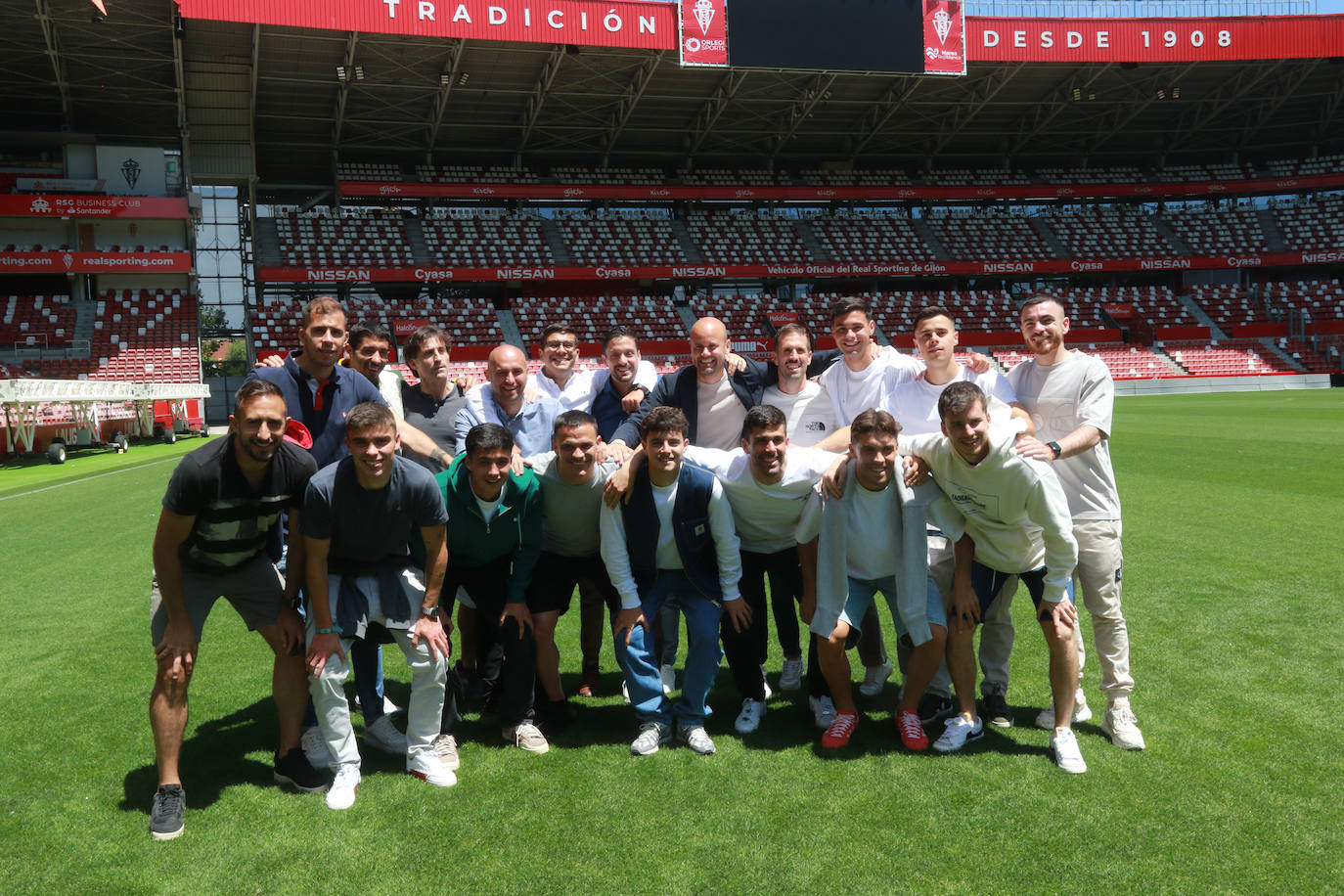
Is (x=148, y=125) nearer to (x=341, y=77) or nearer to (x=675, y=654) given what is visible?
(x=341, y=77)

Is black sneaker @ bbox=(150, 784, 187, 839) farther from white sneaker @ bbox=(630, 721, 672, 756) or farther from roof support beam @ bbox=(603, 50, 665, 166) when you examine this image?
roof support beam @ bbox=(603, 50, 665, 166)

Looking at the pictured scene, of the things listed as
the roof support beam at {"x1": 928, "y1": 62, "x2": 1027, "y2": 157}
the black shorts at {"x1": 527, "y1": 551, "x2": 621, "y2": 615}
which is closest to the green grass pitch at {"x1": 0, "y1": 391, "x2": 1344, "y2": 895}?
the black shorts at {"x1": 527, "y1": 551, "x2": 621, "y2": 615}

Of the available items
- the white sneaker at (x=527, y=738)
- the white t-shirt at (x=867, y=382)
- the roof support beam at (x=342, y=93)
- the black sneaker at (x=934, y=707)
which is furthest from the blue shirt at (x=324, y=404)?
the roof support beam at (x=342, y=93)

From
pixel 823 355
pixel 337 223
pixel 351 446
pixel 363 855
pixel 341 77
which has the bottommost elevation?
pixel 363 855

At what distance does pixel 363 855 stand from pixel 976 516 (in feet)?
10.4

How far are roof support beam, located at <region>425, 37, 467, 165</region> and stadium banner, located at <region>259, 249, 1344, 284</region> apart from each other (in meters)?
6.08

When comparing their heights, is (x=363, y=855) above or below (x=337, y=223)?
below

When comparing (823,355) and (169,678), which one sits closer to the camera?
(169,678)

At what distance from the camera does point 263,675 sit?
568 cm

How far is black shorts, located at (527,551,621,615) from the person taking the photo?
4734 mm

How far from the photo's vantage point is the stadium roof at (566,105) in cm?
3081

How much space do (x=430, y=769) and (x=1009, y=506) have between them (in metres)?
3.07

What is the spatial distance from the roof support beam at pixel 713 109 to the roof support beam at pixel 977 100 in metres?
11.4

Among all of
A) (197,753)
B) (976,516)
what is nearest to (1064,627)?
(976,516)
